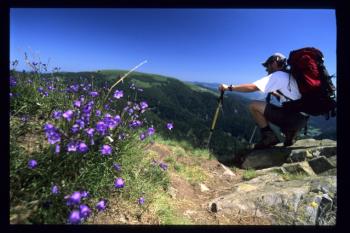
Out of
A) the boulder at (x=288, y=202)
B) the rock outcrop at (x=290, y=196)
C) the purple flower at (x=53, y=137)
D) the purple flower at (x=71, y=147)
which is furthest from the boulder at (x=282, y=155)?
the purple flower at (x=53, y=137)

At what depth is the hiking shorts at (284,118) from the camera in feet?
21.2

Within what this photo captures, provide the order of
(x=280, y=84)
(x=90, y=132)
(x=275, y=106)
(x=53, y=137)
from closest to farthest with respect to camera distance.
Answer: (x=53, y=137), (x=90, y=132), (x=280, y=84), (x=275, y=106)

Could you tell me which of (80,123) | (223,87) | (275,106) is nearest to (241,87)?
(223,87)

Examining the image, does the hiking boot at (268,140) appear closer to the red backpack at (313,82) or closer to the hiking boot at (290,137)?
the hiking boot at (290,137)

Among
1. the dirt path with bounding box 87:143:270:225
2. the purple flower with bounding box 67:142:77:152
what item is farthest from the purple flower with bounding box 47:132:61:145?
the dirt path with bounding box 87:143:270:225

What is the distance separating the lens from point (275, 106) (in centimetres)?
655

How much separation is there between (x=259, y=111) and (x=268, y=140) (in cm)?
54

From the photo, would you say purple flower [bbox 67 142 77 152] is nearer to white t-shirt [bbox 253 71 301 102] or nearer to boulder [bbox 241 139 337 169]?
white t-shirt [bbox 253 71 301 102]

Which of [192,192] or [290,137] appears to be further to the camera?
[290,137]

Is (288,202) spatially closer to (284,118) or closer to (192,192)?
(192,192)

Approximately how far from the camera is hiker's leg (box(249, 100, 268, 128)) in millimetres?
6684

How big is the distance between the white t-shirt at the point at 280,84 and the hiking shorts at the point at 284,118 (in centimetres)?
43
